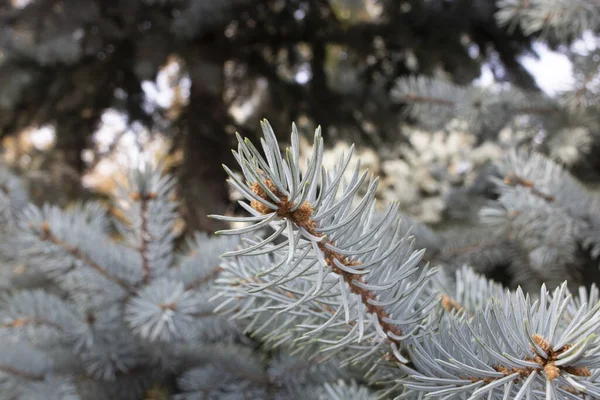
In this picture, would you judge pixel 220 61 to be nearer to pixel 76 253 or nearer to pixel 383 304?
pixel 76 253

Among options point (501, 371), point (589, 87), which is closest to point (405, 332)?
point (501, 371)

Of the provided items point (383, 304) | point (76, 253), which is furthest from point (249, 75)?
point (383, 304)

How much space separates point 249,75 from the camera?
1183 mm

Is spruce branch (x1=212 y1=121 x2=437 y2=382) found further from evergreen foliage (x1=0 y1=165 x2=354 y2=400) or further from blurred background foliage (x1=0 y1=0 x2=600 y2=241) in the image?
blurred background foliage (x1=0 y1=0 x2=600 y2=241)

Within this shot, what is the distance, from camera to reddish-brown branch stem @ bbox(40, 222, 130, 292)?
536mm

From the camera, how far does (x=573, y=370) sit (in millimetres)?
237

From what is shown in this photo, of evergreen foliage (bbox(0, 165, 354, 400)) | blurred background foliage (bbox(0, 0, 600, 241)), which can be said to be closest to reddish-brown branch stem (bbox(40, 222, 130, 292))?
evergreen foliage (bbox(0, 165, 354, 400))

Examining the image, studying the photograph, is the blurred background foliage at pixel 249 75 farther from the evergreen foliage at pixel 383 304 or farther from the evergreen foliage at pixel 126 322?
the evergreen foliage at pixel 383 304

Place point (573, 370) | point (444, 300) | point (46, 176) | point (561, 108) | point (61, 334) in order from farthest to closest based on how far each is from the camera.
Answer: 1. point (46, 176)
2. point (561, 108)
3. point (61, 334)
4. point (444, 300)
5. point (573, 370)

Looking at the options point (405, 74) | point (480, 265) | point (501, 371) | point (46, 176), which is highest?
point (405, 74)

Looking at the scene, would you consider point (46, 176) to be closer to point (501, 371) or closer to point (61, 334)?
point (61, 334)

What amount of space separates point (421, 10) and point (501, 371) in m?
0.92

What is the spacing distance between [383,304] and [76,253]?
40 centimetres

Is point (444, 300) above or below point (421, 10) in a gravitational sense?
below
